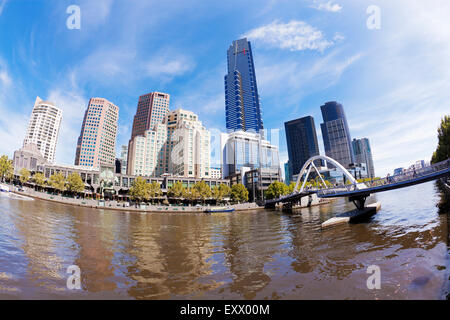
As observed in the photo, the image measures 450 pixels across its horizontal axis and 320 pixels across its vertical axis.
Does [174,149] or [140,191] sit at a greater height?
[174,149]

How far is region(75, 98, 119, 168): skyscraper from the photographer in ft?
453

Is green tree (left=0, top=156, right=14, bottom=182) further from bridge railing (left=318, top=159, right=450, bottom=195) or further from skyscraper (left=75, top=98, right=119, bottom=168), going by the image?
bridge railing (left=318, top=159, right=450, bottom=195)

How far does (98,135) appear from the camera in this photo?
14450cm

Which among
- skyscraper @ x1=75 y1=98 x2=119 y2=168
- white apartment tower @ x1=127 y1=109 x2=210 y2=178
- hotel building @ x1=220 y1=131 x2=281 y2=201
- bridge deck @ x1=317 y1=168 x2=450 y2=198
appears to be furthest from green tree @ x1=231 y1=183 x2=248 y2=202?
skyscraper @ x1=75 y1=98 x2=119 y2=168

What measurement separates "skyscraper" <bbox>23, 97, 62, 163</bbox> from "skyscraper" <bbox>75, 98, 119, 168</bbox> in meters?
27.9

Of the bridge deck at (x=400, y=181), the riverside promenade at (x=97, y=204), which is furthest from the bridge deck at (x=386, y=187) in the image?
the riverside promenade at (x=97, y=204)

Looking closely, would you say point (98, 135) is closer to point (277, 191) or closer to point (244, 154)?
point (244, 154)

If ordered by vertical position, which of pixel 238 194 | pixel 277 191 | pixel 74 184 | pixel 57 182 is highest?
pixel 57 182

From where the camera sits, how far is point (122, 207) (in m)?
59.8

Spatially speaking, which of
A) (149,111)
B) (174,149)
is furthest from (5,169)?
(149,111)

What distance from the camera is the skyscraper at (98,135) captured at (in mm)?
138125

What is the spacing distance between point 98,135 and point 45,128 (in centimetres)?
5192
